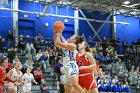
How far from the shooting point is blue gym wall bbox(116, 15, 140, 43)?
35.6m

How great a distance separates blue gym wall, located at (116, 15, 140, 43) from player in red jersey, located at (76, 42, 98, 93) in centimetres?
2601

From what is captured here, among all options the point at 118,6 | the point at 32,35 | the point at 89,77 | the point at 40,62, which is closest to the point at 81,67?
the point at 89,77

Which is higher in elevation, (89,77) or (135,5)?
(135,5)

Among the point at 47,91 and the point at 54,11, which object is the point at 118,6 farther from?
the point at 47,91

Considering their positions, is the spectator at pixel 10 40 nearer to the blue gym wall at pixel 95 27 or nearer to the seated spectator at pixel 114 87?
the seated spectator at pixel 114 87

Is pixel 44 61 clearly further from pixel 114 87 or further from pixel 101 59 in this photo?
pixel 101 59

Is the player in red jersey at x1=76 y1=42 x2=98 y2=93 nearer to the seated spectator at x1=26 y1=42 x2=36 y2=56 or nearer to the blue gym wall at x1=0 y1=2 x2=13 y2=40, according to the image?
the seated spectator at x1=26 y1=42 x2=36 y2=56

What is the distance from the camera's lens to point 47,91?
18.8 metres

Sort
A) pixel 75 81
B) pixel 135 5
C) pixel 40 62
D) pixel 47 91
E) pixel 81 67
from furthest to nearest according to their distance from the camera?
pixel 135 5 → pixel 40 62 → pixel 47 91 → pixel 81 67 → pixel 75 81

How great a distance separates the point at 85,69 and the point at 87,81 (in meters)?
0.34

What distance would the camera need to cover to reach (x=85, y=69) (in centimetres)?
973

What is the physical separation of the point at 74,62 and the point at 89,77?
2.77ft

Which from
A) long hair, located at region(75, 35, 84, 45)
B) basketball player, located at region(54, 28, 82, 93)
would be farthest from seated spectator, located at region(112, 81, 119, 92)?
long hair, located at region(75, 35, 84, 45)

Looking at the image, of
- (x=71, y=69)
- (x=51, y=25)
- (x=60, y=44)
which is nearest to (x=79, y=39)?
(x=71, y=69)
